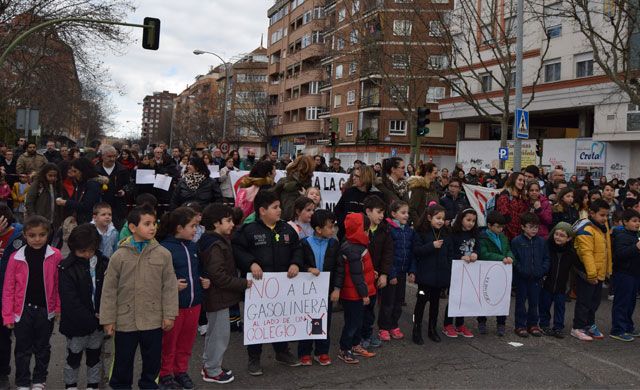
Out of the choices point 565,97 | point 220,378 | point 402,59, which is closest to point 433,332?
point 220,378

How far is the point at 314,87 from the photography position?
6025 cm

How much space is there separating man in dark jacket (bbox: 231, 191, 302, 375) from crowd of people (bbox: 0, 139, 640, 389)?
0.04ft

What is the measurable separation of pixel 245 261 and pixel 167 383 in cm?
123

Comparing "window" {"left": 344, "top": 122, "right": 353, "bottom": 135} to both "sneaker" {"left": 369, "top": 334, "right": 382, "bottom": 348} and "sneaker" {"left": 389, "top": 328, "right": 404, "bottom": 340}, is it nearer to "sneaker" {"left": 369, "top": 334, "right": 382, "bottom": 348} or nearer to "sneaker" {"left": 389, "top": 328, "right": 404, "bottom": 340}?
"sneaker" {"left": 389, "top": 328, "right": 404, "bottom": 340}

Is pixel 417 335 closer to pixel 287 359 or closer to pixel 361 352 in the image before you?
pixel 361 352

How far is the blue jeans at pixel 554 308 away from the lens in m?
6.77

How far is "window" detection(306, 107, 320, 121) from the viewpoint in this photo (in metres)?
59.8

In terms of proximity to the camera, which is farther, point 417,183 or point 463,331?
point 417,183

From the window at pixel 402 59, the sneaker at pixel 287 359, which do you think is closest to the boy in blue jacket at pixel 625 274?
the sneaker at pixel 287 359

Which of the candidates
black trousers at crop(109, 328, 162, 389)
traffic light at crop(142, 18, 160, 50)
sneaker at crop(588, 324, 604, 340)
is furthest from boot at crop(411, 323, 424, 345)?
traffic light at crop(142, 18, 160, 50)

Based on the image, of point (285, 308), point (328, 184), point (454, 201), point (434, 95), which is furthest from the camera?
point (434, 95)

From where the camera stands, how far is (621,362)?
5.83 metres

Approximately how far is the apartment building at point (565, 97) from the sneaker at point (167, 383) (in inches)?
797

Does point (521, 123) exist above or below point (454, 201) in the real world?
above
